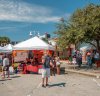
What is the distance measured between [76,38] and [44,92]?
48.2 ft

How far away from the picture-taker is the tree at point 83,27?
28734 millimetres

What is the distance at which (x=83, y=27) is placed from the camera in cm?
2889

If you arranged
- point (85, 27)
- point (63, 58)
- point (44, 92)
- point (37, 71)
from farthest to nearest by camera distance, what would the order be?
point (63, 58), point (85, 27), point (37, 71), point (44, 92)

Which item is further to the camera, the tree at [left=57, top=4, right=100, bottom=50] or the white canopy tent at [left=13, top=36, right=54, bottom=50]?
the tree at [left=57, top=4, right=100, bottom=50]

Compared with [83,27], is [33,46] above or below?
below

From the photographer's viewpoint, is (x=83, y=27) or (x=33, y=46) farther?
(x=83, y=27)

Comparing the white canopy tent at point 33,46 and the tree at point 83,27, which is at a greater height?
the tree at point 83,27

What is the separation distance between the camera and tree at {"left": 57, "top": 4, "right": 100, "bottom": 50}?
94.3 feet

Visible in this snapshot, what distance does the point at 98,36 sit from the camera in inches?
1195

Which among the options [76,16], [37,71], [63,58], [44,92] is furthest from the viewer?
[63,58]

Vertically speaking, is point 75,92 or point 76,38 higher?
point 76,38

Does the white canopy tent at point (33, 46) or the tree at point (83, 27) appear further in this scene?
the tree at point (83, 27)

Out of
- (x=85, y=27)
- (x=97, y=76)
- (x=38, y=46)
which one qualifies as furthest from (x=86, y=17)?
(x=97, y=76)

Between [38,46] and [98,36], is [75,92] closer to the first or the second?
[38,46]
